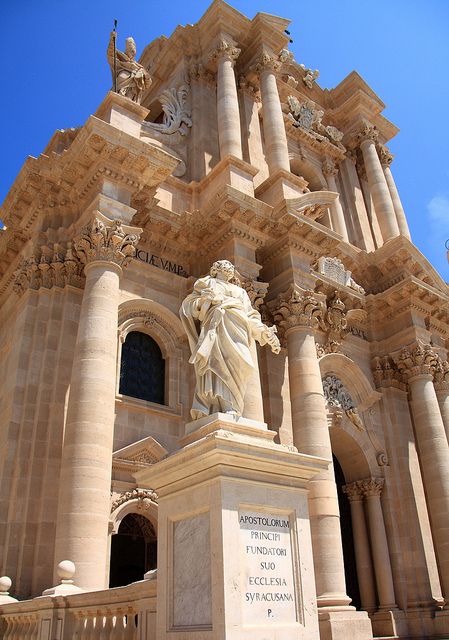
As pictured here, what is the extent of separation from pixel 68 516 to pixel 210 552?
572cm

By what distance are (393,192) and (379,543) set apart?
15.8 m

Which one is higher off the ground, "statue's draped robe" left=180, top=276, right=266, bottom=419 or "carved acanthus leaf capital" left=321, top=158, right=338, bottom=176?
"carved acanthus leaf capital" left=321, top=158, right=338, bottom=176

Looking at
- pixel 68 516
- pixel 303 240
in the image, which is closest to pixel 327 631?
pixel 68 516

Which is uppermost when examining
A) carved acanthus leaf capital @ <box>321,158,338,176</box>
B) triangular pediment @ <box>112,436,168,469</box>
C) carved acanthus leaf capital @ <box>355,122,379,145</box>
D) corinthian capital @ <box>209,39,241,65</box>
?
carved acanthus leaf capital @ <box>355,122,379,145</box>

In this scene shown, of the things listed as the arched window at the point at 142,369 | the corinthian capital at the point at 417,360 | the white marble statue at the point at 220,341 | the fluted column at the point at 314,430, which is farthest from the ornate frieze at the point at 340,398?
the white marble statue at the point at 220,341

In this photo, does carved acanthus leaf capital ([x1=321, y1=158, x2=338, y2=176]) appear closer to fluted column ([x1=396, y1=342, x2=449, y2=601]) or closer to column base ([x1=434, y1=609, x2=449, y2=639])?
fluted column ([x1=396, y1=342, x2=449, y2=601])

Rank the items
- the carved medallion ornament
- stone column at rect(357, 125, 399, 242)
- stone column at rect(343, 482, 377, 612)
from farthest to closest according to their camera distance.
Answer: stone column at rect(357, 125, 399, 242) < stone column at rect(343, 482, 377, 612) < the carved medallion ornament

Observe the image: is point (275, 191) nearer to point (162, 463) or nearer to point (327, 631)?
point (327, 631)

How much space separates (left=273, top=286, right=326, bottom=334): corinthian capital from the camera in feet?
53.3

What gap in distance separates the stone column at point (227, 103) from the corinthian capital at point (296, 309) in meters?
4.91

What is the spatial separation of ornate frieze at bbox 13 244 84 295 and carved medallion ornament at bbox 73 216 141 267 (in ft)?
2.30

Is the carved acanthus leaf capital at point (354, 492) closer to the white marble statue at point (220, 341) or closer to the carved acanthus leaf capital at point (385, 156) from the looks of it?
the white marble statue at point (220, 341)

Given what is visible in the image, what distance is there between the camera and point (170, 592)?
19.2 ft

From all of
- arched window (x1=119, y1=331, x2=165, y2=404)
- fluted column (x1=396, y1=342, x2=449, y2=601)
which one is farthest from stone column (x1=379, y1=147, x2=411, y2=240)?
arched window (x1=119, y1=331, x2=165, y2=404)
